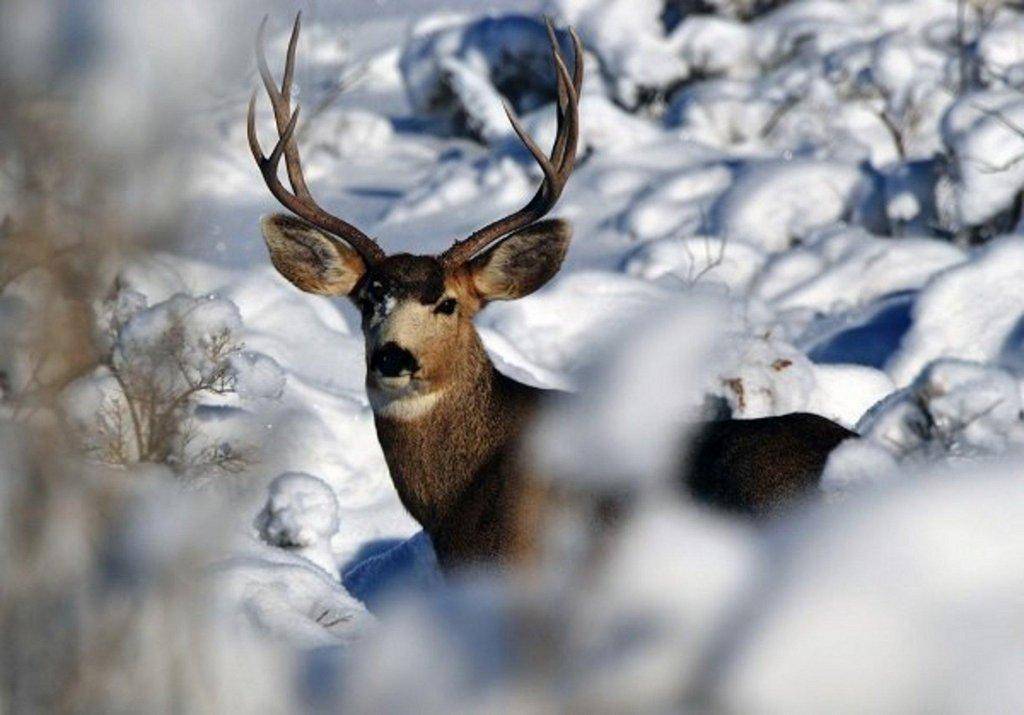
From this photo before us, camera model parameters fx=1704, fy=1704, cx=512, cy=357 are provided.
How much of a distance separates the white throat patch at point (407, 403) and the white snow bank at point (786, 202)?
6506 millimetres

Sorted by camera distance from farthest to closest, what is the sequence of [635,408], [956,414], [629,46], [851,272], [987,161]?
[629,46] → [987,161] → [851,272] → [956,414] → [635,408]

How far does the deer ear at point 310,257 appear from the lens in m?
5.05

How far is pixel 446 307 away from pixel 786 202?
7359 millimetres

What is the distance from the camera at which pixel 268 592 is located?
2.54 metres

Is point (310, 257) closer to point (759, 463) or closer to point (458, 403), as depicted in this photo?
point (458, 403)

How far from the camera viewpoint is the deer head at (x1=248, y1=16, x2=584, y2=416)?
15.4ft

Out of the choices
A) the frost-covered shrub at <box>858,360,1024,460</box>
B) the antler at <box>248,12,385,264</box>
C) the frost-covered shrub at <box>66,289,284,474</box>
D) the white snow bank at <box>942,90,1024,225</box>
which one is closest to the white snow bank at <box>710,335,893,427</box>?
the antler at <box>248,12,385,264</box>

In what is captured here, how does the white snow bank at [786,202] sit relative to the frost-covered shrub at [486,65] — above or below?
above

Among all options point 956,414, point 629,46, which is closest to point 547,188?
point 956,414

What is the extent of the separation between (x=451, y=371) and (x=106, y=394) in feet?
10.2

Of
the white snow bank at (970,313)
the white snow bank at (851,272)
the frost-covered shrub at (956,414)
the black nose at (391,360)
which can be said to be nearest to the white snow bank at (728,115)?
the white snow bank at (851,272)

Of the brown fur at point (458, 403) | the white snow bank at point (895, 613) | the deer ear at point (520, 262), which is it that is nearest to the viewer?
the white snow bank at point (895, 613)

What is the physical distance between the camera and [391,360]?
462 cm

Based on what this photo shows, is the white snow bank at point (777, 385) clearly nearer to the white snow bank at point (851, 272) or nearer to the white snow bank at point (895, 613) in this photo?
the white snow bank at point (851, 272)
